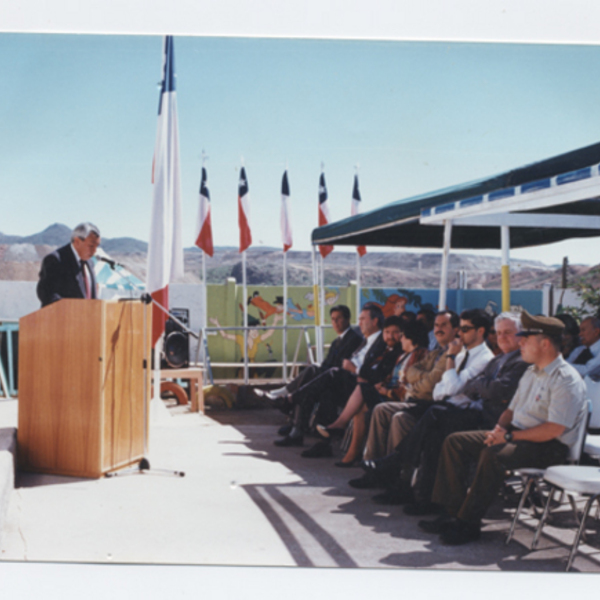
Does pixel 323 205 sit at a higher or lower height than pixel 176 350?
higher

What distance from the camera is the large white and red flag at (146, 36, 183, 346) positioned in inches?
210

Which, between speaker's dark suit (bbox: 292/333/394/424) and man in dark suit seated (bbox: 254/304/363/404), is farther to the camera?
man in dark suit seated (bbox: 254/304/363/404)

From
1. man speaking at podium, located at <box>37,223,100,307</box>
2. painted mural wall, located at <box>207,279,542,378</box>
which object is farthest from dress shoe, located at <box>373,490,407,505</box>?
painted mural wall, located at <box>207,279,542,378</box>

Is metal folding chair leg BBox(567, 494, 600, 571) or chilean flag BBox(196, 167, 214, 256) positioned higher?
chilean flag BBox(196, 167, 214, 256)

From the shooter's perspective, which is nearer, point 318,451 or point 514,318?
point 514,318

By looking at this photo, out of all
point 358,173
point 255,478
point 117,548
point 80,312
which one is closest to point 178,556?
point 117,548

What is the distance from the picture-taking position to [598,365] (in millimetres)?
4668

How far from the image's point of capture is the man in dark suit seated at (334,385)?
5.86m

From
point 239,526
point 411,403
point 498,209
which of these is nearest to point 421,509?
point 411,403

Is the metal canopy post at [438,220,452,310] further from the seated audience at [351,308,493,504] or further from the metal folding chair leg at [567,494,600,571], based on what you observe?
the metal folding chair leg at [567,494,600,571]

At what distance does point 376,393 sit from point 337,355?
4.10ft

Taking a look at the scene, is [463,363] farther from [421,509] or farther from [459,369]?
[421,509]

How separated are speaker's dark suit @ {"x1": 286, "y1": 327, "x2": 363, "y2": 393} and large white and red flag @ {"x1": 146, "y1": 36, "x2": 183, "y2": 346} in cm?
160

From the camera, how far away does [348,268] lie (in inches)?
1235
